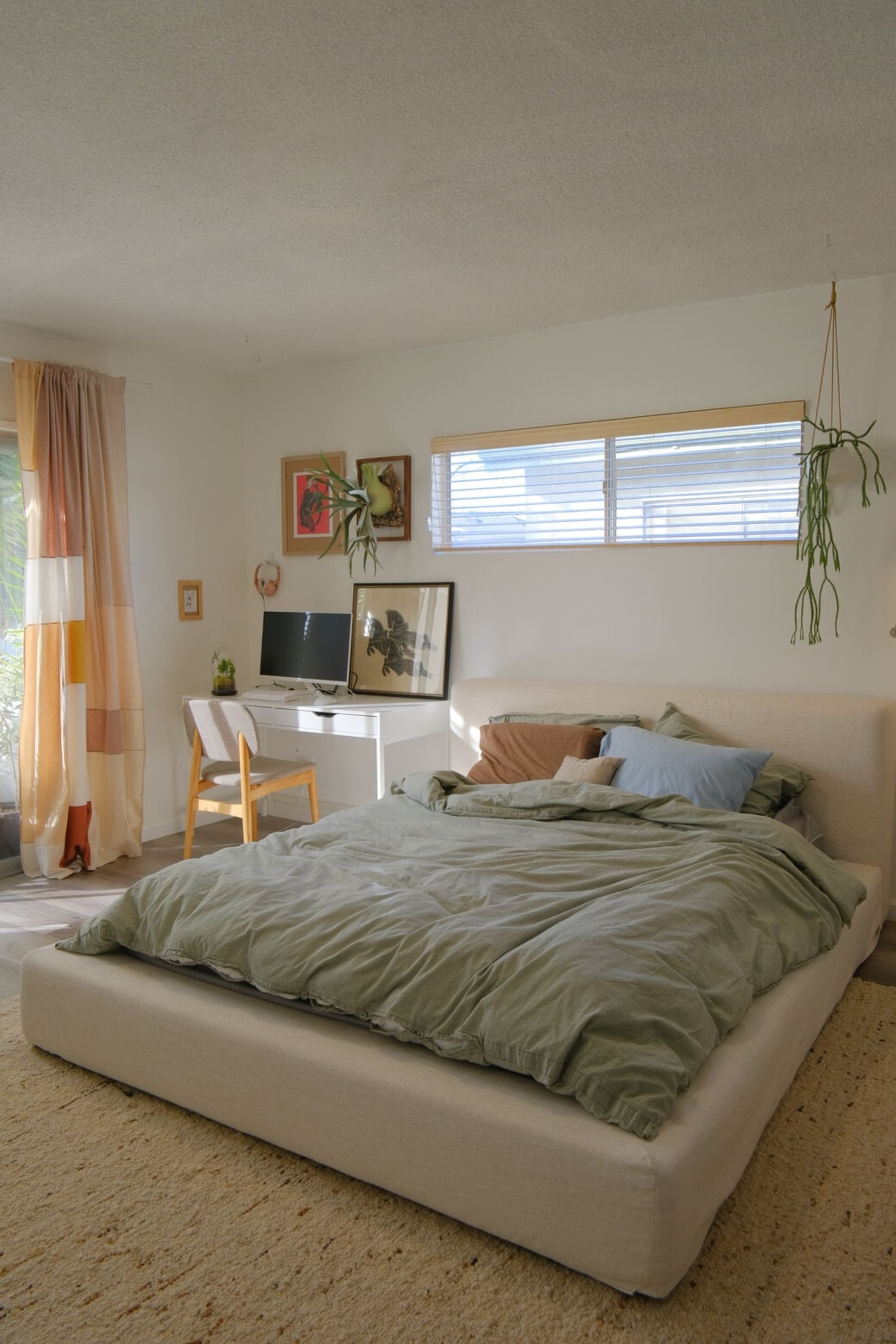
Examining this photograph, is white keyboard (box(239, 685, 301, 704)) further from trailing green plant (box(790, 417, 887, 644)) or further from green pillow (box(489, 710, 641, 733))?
trailing green plant (box(790, 417, 887, 644))

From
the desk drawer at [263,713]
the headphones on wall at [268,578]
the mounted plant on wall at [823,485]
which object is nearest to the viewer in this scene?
the mounted plant on wall at [823,485]

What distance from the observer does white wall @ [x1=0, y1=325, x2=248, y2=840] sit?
4797 mm

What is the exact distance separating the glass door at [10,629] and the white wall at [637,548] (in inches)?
57.6

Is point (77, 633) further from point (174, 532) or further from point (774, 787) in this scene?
point (774, 787)

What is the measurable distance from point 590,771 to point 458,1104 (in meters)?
1.89

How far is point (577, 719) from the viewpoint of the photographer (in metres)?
4.07

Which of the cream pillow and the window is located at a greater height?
the window

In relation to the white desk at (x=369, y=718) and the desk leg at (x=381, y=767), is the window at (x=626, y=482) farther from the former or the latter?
the desk leg at (x=381, y=767)

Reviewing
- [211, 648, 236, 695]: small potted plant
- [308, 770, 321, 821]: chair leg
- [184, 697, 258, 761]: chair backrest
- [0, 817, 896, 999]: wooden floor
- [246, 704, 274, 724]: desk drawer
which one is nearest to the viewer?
[0, 817, 896, 999]: wooden floor

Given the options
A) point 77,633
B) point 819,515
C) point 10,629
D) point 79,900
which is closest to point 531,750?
point 819,515

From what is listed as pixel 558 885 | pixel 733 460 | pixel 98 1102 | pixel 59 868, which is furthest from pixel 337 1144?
pixel 733 460

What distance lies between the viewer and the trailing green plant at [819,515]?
3609 mm

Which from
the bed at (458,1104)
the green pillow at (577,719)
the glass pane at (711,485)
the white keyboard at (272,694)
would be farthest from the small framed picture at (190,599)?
the bed at (458,1104)

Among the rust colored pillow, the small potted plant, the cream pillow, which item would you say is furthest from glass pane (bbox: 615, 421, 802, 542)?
the small potted plant
